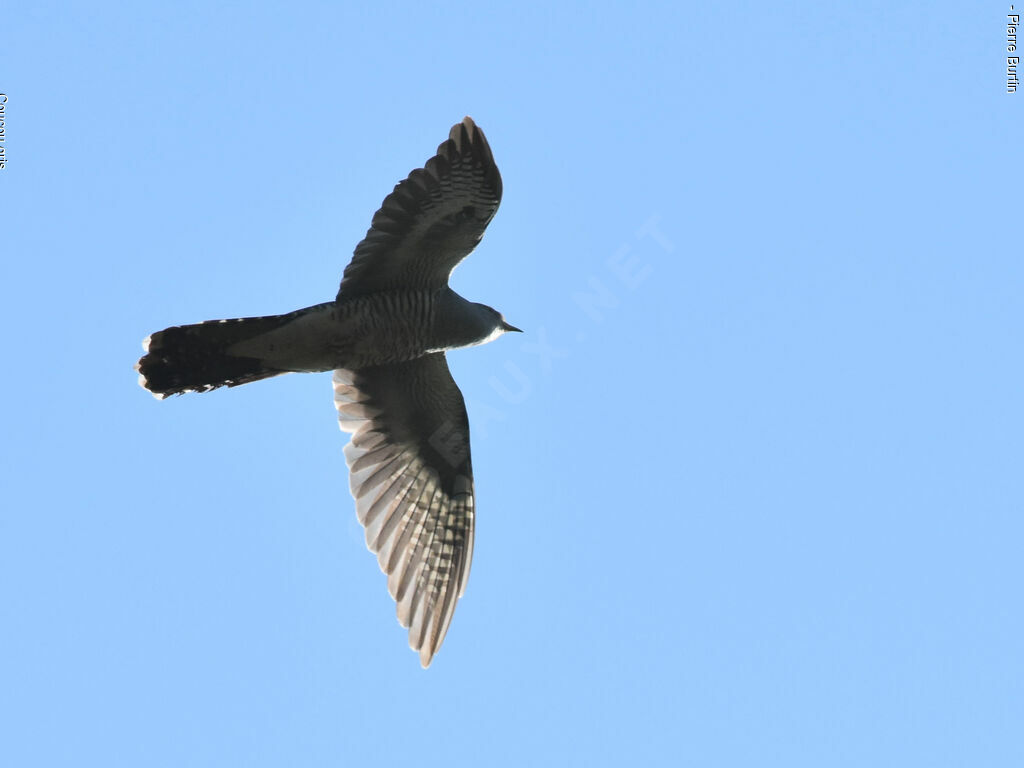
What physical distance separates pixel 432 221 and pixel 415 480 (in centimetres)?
272

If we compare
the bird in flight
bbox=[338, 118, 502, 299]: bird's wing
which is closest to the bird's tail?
the bird in flight

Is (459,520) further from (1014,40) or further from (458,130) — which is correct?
(1014,40)

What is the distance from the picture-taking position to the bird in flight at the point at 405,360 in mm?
9469

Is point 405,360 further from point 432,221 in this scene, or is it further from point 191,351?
point 191,351

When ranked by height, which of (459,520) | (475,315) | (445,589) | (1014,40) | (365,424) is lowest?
(445,589)

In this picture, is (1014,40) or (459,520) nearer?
(459,520)

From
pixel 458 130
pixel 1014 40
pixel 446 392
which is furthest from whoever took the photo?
pixel 1014 40

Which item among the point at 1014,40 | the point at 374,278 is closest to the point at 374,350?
the point at 374,278

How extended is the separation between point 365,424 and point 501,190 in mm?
2751

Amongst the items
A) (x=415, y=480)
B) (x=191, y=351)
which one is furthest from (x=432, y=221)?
(x=415, y=480)

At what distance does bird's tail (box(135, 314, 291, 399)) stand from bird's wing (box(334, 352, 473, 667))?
1.28 m

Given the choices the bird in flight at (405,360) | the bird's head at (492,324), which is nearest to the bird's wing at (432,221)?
the bird in flight at (405,360)

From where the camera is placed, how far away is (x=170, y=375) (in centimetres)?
966

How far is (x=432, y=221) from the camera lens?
952 centimetres
